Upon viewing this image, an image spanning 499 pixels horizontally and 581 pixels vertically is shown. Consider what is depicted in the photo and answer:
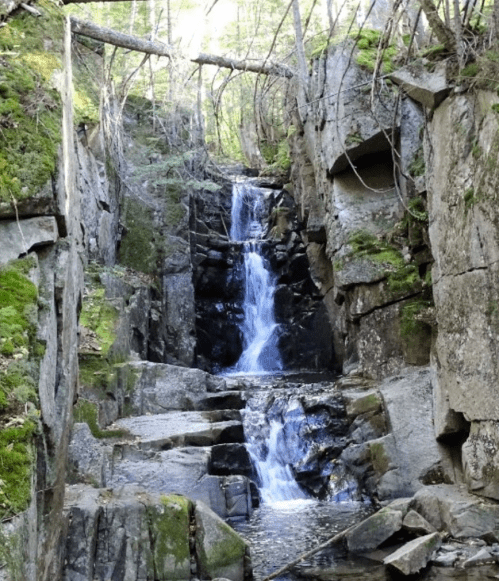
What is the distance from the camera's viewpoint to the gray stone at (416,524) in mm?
7379

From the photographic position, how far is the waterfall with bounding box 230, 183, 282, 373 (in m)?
17.7

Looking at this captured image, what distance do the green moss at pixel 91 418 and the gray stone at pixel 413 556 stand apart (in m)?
4.69

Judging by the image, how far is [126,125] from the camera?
19797mm

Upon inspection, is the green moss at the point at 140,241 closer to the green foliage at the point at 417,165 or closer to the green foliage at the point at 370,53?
the green foliage at the point at 370,53

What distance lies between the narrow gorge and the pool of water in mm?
56

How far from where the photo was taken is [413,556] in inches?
257

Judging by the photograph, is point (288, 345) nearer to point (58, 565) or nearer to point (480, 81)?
point (480, 81)

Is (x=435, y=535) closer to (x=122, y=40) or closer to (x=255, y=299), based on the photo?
(x=122, y=40)

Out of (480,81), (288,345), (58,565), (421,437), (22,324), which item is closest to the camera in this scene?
(22,324)

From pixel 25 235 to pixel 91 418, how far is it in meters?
5.28

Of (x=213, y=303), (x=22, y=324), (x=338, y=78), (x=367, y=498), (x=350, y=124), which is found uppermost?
(x=338, y=78)

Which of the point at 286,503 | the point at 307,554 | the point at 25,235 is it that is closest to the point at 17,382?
the point at 25,235

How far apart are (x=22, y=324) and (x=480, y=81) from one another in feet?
20.4

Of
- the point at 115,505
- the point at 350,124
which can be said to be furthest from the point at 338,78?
the point at 115,505
